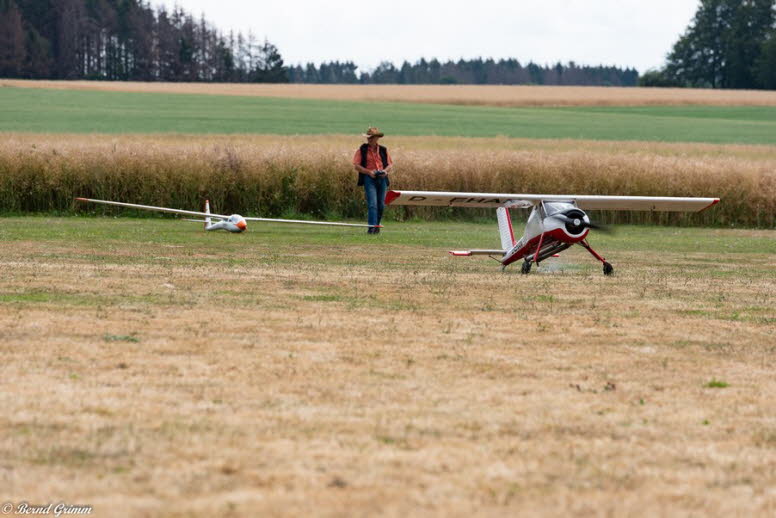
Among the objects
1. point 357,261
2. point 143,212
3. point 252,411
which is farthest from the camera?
point 143,212

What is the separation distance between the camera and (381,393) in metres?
6.39

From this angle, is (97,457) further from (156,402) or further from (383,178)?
(383,178)

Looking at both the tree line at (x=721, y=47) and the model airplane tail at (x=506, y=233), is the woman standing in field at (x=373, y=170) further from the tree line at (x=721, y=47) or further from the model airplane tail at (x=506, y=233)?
the tree line at (x=721, y=47)

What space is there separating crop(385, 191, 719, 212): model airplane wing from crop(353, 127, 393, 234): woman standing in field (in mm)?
4312

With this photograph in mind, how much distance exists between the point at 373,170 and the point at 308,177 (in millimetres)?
6101

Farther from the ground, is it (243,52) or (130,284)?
(243,52)

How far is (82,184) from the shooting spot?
82.8ft

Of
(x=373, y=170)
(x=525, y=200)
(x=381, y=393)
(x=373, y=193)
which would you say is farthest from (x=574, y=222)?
(x=381, y=393)

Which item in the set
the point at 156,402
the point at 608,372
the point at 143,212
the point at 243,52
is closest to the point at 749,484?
the point at 608,372

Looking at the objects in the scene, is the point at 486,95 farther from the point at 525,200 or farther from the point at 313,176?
the point at 525,200

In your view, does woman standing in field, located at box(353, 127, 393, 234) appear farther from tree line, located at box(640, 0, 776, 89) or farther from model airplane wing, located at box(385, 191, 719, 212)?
tree line, located at box(640, 0, 776, 89)

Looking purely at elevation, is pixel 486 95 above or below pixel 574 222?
above

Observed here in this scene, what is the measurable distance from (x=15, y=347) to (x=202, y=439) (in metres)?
2.83

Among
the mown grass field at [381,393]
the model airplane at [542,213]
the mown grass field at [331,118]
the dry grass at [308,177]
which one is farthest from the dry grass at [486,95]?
the mown grass field at [381,393]
